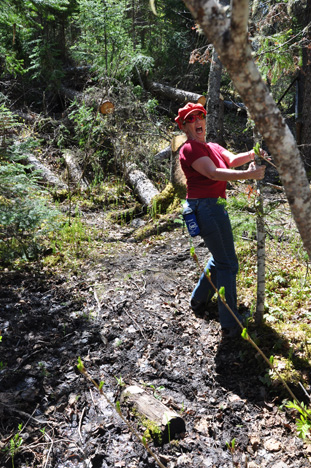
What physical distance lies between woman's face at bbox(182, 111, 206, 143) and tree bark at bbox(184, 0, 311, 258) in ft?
6.95

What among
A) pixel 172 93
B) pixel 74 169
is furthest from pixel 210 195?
pixel 172 93

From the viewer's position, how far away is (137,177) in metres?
9.13

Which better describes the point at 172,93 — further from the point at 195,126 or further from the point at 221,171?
the point at 221,171

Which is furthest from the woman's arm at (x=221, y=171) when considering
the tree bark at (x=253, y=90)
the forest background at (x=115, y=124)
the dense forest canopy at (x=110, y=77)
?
the dense forest canopy at (x=110, y=77)

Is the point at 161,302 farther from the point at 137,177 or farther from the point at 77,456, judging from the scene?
the point at 137,177

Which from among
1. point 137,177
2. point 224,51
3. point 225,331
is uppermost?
point 224,51

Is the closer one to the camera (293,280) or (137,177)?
(293,280)

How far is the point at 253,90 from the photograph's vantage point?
165 cm

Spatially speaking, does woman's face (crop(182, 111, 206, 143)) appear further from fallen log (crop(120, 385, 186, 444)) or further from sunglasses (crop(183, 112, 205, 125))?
fallen log (crop(120, 385, 186, 444))

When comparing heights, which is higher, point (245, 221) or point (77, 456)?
point (245, 221)

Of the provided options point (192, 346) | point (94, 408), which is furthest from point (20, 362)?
point (192, 346)

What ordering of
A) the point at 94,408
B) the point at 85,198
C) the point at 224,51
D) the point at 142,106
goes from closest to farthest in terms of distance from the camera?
the point at 224,51 → the point at 94,408 → the point at 85,198 → the point at 142,106

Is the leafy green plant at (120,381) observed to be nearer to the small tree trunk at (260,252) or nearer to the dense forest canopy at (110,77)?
the small tree trunk at (260,252)

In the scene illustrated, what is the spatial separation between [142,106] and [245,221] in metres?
7.26
